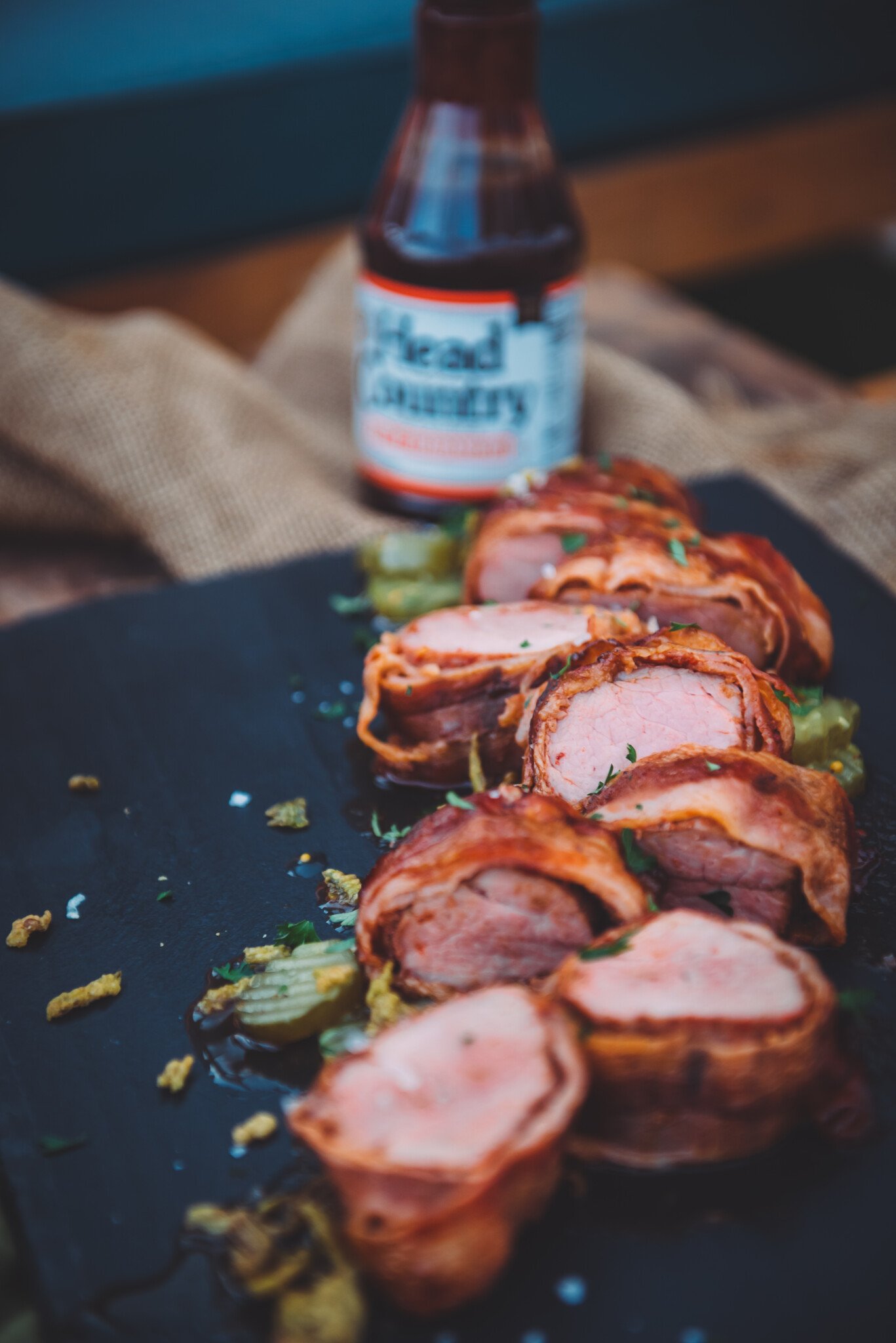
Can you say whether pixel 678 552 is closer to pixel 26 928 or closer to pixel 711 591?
pixel 711 591

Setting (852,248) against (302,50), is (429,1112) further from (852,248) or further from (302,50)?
(852,248)

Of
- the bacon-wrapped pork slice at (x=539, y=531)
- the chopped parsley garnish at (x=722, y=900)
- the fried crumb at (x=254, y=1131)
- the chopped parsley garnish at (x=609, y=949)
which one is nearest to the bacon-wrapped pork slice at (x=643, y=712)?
the chopped parsley garnish at (x=722, y=900)

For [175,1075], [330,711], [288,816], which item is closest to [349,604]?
[330,711]

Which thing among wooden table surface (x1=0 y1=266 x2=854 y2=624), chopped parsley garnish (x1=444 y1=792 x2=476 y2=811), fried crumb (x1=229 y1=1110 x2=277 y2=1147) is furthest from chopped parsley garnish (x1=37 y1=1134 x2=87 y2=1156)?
wooden table surface (x1=0 y1=266 x2=854 y2=624)

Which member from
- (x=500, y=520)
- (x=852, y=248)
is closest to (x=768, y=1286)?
(x=500, y=520)

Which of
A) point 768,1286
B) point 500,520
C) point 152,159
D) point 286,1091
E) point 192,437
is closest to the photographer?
point 768,1286

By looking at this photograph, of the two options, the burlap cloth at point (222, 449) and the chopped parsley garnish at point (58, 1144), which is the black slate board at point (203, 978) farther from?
the burlap cloth at point (222, 449)
